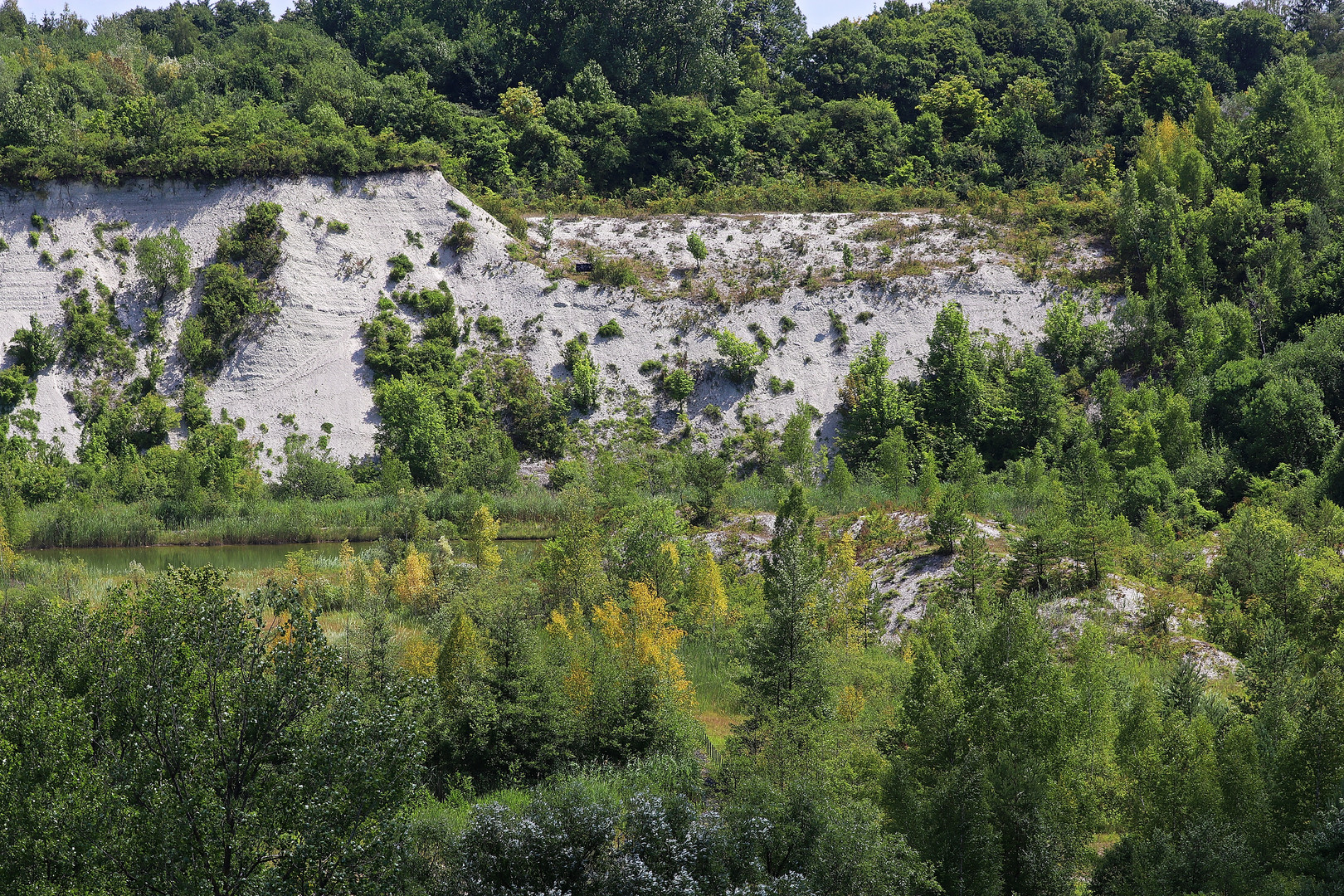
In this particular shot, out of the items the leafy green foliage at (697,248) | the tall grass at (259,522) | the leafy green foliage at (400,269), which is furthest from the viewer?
the leafy green foliage at (697,248)

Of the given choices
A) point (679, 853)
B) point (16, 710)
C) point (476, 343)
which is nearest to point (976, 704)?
point (679, 853)

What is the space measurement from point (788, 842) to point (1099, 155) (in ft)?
201

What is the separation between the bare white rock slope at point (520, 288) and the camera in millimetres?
54625

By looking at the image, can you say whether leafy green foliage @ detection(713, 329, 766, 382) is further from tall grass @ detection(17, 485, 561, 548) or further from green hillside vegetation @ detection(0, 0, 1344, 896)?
tall grass @ detection(17, 485, 561, 548)

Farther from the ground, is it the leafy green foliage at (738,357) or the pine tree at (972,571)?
the leafy green foliage at (738,357)

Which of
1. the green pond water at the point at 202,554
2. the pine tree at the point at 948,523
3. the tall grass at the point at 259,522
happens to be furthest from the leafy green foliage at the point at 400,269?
the pine tree at the point at 948,523

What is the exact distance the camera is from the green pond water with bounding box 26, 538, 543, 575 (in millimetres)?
40969

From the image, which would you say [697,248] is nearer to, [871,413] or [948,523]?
[871,413]

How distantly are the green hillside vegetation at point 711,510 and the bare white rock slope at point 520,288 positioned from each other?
3.47ft

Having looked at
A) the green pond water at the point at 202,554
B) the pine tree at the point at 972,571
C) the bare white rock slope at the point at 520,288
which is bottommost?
the green pond water at the point at 202,554

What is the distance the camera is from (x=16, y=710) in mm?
17781

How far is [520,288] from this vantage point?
59688 mm

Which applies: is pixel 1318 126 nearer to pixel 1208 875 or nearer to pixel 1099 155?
pixel 1099 155

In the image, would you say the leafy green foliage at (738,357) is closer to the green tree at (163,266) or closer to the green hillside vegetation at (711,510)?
the green hillside vegetation at (711,510)
